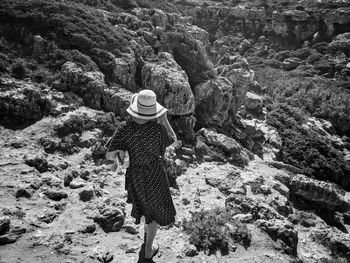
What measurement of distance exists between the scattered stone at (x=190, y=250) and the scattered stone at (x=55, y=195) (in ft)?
11.3

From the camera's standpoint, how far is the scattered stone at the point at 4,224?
19.4 ft

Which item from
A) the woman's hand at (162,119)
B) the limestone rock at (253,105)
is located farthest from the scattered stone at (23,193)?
the limestone rock at (253,105)

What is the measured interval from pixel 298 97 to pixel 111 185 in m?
27.7

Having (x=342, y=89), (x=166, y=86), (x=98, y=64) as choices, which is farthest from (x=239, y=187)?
(x=342, y=89)

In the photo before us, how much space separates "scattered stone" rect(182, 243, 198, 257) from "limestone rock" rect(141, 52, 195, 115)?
9.20 metres

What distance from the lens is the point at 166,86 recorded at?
589 inches

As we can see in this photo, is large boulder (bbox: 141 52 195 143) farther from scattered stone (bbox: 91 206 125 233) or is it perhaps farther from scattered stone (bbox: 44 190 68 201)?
scattered stone (bbox: 91 206 125 233)

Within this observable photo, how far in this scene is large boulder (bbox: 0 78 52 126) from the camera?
34.5ft

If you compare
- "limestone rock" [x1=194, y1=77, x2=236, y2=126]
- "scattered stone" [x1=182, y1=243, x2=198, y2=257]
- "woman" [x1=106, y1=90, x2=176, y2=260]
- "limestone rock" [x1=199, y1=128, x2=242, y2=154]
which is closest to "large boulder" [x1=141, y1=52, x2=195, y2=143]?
"limestone rock" [x1=199, y1=128, x2=242, y2=154]

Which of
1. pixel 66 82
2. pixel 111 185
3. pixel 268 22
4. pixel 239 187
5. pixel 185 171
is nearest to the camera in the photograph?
pixel 111 185

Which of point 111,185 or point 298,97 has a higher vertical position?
point 111,185

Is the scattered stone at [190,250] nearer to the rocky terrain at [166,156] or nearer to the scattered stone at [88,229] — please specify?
the rocky terrain at [166,156]

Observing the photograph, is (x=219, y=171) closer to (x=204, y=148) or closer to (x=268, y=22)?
(x=204, y=148)

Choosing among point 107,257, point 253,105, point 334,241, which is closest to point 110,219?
point 107,257
